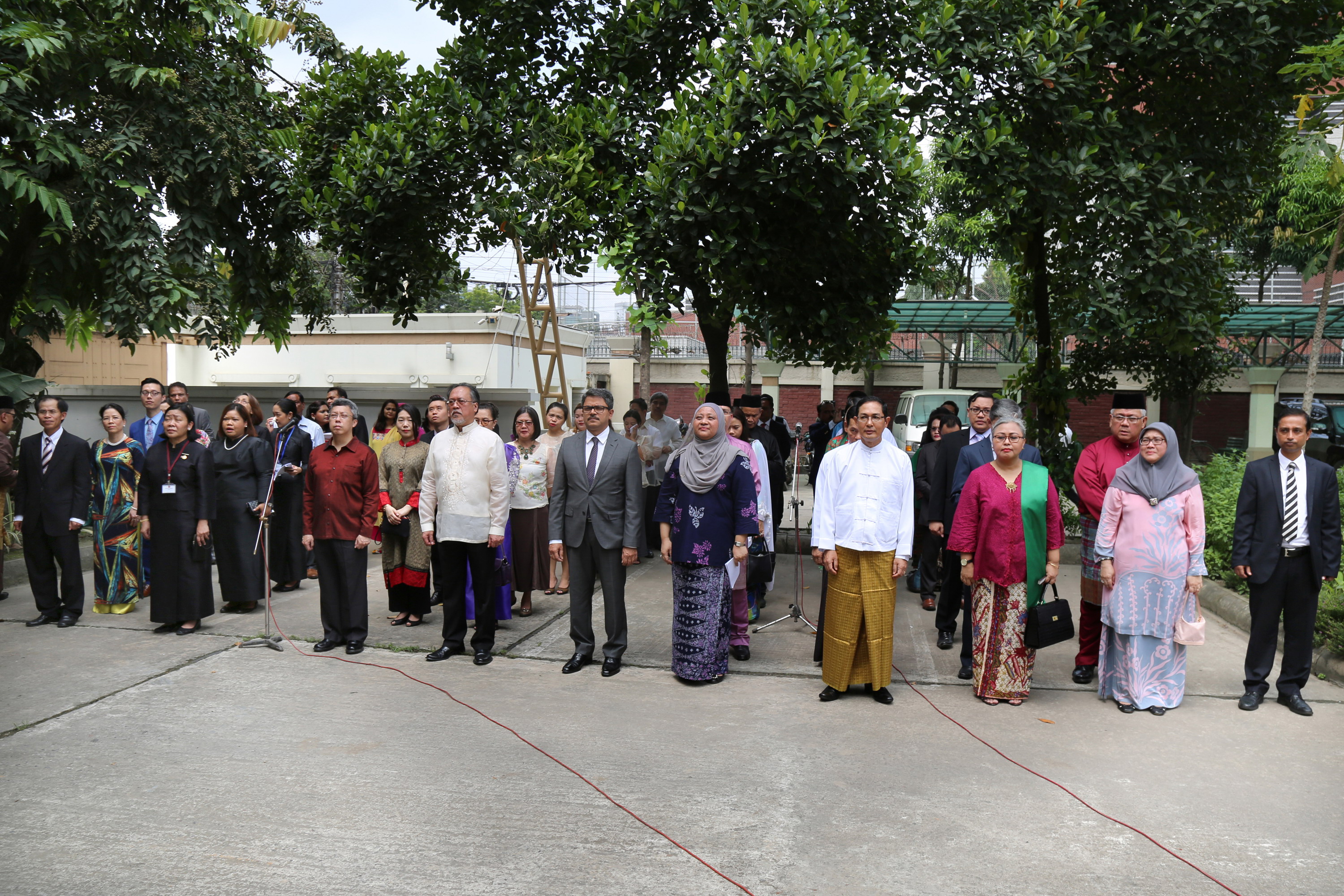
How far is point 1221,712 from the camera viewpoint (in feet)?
19.0

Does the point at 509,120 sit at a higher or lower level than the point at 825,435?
higher

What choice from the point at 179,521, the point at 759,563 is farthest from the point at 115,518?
the point at 759,563

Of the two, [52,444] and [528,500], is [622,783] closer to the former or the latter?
[528,500]

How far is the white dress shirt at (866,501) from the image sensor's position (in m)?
5.95

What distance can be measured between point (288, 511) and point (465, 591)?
127 inches

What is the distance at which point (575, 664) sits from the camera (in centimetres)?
654

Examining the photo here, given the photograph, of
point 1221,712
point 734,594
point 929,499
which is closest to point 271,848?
point 734,594

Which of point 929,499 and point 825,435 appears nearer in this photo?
point 929,499

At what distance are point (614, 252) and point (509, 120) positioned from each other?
6.17ft

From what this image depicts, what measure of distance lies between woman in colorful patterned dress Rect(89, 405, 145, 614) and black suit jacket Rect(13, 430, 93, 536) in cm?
18

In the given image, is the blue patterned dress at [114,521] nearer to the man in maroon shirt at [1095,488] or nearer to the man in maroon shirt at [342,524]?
the man in maroon shirt at [342,524]

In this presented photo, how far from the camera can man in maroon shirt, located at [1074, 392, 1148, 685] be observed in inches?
245

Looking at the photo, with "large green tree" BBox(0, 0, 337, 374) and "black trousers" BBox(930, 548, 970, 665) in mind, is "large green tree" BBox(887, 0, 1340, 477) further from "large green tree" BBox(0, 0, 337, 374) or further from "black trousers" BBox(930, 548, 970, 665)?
"large green tree" BBox(0, 0, 337, 374)

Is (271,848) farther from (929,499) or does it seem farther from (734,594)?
(929,499)
